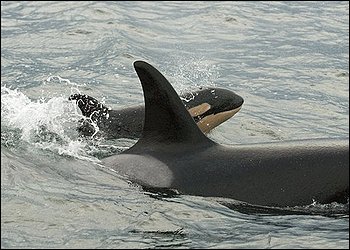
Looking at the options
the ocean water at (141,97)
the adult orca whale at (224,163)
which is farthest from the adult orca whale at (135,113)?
the adult orca whale at (224,163)

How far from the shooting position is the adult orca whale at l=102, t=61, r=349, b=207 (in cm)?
917

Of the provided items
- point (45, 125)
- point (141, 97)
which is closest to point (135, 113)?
point (45, 125)

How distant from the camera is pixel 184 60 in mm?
20047

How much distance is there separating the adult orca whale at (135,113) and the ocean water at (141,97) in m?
0.19

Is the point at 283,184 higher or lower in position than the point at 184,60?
higher

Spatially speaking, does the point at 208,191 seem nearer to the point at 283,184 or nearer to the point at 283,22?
the point at 283,184

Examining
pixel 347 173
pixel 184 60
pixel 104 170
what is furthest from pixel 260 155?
pixel 184 60

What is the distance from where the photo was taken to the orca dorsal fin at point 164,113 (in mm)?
9430

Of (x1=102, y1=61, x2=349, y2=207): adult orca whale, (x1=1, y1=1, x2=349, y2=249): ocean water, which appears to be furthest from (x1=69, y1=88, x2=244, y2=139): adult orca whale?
(x1=102, y1=61, x2=349, y2=207): adult orca whale

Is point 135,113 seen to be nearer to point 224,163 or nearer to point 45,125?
point 45,125

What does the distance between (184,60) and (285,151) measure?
10788mm

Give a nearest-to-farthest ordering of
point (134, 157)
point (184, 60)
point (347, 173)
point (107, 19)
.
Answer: point (347, 173), point (134, 157), point (184, 60), point (107, 19)

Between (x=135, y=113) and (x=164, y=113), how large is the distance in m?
3.53

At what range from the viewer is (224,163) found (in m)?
9.44
